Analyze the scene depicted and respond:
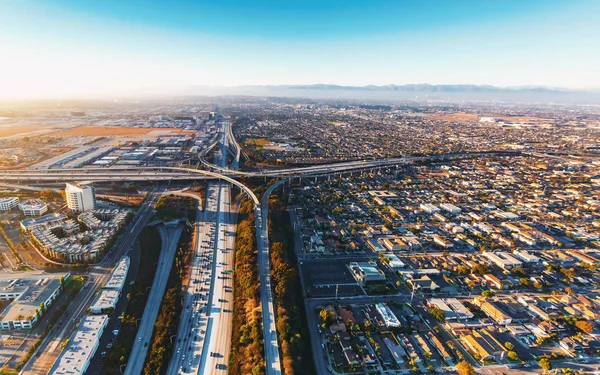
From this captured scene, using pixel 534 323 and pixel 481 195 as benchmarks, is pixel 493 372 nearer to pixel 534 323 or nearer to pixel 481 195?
pixel 534 323

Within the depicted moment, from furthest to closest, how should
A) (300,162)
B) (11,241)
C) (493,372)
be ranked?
(300,162)
(11,241)
(493,372)

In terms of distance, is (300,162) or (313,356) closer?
(313,356)

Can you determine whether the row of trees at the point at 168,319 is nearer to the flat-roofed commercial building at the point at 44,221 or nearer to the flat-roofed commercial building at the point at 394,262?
the flat-roofed commercial building at the point at 44,221

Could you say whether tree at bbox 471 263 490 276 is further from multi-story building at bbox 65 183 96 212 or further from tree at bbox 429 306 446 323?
multi-story building at bbox 65 183 96 212

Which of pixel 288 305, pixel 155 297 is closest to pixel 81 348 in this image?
pixel 155 297

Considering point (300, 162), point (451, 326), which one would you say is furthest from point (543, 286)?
point (300, 162)

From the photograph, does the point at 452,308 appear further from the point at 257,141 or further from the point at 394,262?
the point at 257,141

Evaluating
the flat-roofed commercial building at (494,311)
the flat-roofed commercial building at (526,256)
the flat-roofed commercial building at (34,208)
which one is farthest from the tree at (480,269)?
the flat-roofed commercial building at (34,208)
